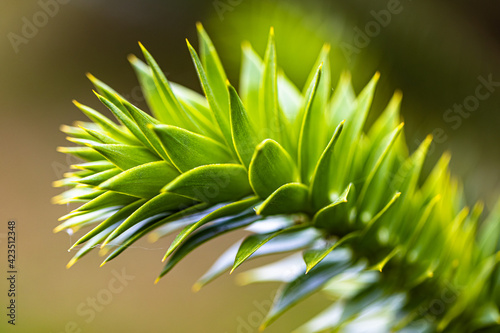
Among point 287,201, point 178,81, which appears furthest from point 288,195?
point 178,81

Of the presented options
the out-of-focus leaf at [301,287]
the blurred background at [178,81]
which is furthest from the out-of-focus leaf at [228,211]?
the blurred background at [178,81]

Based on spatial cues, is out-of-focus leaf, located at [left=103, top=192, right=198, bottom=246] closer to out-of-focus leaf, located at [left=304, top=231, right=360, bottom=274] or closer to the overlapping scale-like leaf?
the overlapping scale-like leaf

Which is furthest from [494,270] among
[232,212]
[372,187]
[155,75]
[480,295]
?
[155,75]

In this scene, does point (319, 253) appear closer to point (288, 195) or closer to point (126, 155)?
point (288, 195)

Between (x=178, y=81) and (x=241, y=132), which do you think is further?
(x=178, y=81)

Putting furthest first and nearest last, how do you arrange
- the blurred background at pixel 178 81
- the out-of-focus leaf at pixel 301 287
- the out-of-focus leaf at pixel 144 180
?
the blurred background at pixel 178 81 < the out-of-focus leaf at pixel 301 287 < the out-of-focus leaf at pixel 144 180

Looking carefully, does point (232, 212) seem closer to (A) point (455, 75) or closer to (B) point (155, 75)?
(B) point (155, 75)

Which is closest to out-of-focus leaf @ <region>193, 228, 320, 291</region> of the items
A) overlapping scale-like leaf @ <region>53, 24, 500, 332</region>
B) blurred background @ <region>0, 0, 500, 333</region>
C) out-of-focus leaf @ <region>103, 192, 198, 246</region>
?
overlapping scale-like leaf @ <region>53, 24, 500, 332</region>

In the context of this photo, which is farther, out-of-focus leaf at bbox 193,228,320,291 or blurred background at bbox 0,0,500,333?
blurred background at bbox 0,0,500,333

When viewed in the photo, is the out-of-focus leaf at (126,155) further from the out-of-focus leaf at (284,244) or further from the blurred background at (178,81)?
the blurred background at (178,81)
